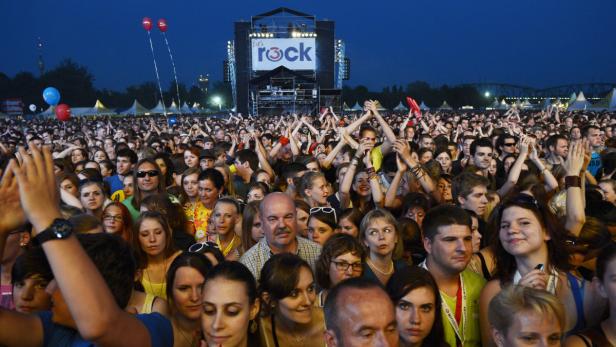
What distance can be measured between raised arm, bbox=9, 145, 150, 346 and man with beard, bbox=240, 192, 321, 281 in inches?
89.8

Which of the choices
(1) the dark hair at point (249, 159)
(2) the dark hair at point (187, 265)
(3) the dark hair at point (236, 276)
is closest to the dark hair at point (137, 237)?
(2) the dark hair at point (187, 265)

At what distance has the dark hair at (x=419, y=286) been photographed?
3.07 m

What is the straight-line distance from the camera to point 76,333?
7.32 feet

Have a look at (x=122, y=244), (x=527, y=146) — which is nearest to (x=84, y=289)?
(x=122, y=244)

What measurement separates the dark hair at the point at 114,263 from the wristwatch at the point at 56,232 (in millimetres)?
429

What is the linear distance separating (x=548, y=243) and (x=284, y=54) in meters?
40.8

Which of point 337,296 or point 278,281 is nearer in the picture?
point 337,296

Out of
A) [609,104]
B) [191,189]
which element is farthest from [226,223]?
[609,104]

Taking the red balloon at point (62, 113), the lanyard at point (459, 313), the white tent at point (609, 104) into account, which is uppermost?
the white tent at point (609, 104)

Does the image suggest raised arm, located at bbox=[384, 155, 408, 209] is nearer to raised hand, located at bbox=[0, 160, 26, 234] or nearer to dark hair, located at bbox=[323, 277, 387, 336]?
dark hair, located at bbox=[323, 277, 387, 336]

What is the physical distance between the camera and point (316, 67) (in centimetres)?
4634

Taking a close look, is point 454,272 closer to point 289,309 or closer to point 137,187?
point 289,309

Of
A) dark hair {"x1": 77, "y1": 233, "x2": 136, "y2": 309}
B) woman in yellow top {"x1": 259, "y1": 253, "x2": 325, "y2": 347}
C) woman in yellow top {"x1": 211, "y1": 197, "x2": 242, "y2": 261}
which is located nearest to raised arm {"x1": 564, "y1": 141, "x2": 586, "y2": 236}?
woman in yellow top {"x1": 259, "y1": 253, "x2": 325, "y2": 347}

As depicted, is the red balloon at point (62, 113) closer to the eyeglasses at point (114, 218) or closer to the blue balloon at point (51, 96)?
the blue balloon at point (51, 96)
